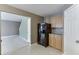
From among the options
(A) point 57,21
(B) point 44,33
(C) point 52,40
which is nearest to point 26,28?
(B) point 44,33

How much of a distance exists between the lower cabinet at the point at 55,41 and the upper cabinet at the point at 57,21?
0.56m

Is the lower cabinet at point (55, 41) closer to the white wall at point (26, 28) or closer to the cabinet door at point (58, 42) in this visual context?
the cabinet door at point (58, 42)

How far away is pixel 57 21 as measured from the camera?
4.66 m

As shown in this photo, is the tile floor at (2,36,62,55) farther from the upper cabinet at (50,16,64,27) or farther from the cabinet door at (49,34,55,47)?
the upper cabinet at (50,16,64,27)

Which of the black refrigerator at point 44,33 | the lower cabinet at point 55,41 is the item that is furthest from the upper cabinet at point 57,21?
the lower cabinet at point 55,41

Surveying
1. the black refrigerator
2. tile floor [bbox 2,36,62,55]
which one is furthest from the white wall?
tile floor [bbox 2,36,62,55]

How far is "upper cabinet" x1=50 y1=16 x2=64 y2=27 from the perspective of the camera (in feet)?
14.5

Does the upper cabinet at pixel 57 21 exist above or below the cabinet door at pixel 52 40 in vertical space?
above

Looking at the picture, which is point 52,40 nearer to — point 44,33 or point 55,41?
point 55,41

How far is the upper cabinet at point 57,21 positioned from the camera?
4422 millimetres

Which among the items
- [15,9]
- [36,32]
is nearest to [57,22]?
[36,32]

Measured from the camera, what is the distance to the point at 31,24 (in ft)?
16.9

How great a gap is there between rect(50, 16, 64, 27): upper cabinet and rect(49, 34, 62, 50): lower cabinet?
1.85 ft
